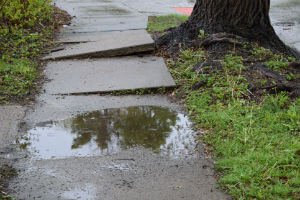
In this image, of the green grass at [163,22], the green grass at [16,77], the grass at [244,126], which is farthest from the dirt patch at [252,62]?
the green grass at [16,77]

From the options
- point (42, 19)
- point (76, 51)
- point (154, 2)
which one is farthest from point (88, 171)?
point (154, 2)

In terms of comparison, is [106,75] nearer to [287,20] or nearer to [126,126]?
[126,126]

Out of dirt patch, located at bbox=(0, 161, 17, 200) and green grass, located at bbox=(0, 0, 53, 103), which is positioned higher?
green grass, located at bbox=(0, 0, 53, 103)

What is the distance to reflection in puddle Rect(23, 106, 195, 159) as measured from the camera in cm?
450

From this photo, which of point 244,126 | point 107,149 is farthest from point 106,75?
point 244,126

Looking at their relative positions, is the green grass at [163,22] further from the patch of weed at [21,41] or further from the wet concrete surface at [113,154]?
the wet concrete surface at [113,154]

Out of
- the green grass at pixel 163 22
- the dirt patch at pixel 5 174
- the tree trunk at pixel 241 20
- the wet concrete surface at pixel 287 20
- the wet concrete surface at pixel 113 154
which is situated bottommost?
the dirt patch at pixel 5 174

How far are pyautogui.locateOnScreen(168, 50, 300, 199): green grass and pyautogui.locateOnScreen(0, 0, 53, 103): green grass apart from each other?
183 centimetres

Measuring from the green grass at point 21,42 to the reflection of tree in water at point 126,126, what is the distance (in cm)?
110

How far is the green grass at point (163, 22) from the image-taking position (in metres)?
8.98

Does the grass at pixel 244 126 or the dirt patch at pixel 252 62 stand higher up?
the dirt patch at pixel 252 62

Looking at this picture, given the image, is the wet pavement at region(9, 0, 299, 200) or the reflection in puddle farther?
the reflection in puddle

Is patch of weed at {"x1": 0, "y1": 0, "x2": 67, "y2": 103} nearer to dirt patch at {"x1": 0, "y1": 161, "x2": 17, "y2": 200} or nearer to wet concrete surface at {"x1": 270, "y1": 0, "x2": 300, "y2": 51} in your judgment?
dirt patch at {"x1": 0, "y1": 161, "x2": 17, "y2": 200}

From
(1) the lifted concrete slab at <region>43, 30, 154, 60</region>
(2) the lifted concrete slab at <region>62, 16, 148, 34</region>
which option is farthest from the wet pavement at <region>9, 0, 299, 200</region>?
(2) the lifted concrete slab at <region>62, 16, 148, 34</region>
